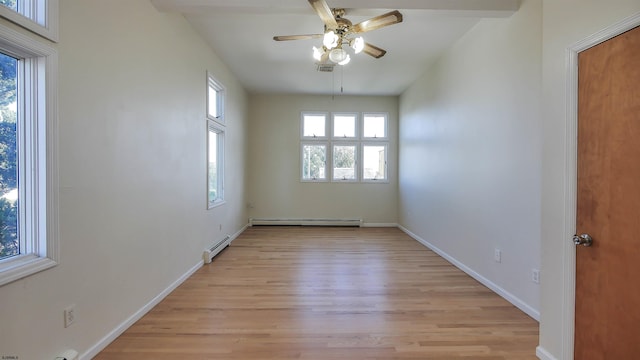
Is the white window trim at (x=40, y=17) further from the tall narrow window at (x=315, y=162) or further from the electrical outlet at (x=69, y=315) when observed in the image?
the tall narrow window at (x=315, y=162)

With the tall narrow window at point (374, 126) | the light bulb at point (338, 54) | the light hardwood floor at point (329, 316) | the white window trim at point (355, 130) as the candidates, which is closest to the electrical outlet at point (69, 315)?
the light hardwood floor at point (329, 316)

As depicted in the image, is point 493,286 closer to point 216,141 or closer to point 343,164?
point 343,164

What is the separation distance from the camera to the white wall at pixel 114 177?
1644mm

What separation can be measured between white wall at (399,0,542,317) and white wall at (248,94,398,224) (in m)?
1.87

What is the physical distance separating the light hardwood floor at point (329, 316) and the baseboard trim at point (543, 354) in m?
0.06

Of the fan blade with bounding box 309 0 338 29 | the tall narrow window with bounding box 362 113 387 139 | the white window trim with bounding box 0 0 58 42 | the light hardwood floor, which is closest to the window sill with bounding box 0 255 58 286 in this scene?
the light hardwood floor

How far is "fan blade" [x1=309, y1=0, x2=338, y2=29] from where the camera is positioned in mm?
2207

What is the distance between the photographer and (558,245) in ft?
5.70

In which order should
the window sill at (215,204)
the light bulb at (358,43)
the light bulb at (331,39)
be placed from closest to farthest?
the light bulb at (331,39)
the light bulb at (358,43)
the window sill at (215,204)

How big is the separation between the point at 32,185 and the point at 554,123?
3.03 metres

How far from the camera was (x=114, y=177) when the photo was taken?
2105 millimetres

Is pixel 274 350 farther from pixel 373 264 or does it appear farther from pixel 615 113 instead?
pixel 615 113

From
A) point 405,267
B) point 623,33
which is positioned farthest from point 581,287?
point 405,267

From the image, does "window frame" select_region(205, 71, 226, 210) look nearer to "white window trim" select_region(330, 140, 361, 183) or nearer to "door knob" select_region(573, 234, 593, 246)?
"white window trim" select_region(330, 140, 361, 183)
